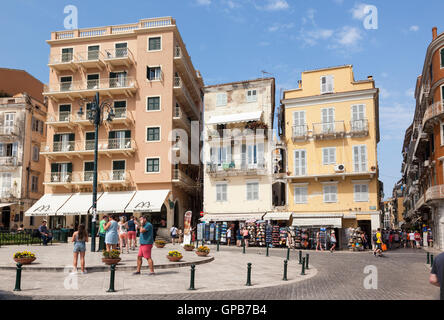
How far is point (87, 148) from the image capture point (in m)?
39.2

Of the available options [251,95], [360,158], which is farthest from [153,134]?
[360,158]

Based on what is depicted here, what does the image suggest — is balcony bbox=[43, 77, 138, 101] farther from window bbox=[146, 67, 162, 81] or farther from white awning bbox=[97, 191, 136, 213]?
white awning bbox=[97, 191, 136, 213]

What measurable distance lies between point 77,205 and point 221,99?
624 inches

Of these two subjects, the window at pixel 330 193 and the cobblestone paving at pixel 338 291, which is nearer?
the cobblestone paving at pixel 338 291

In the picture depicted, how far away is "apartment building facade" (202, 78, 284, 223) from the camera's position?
119 feet

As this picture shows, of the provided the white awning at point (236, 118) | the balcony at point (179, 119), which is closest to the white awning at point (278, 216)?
the white awning at point (236, 118)

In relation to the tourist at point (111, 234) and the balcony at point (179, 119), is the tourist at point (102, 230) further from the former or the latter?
the balcony at point (179, 119)

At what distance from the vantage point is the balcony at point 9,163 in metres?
42.2

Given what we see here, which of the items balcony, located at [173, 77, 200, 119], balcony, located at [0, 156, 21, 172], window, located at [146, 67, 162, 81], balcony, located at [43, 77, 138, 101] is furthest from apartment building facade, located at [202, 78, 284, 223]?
balcony, located at [0, 156, 21, 172]

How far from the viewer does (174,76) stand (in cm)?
3959

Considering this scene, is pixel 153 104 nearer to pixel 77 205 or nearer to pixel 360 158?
pixel 77 205

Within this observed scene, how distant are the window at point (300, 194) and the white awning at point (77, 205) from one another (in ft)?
56.5
